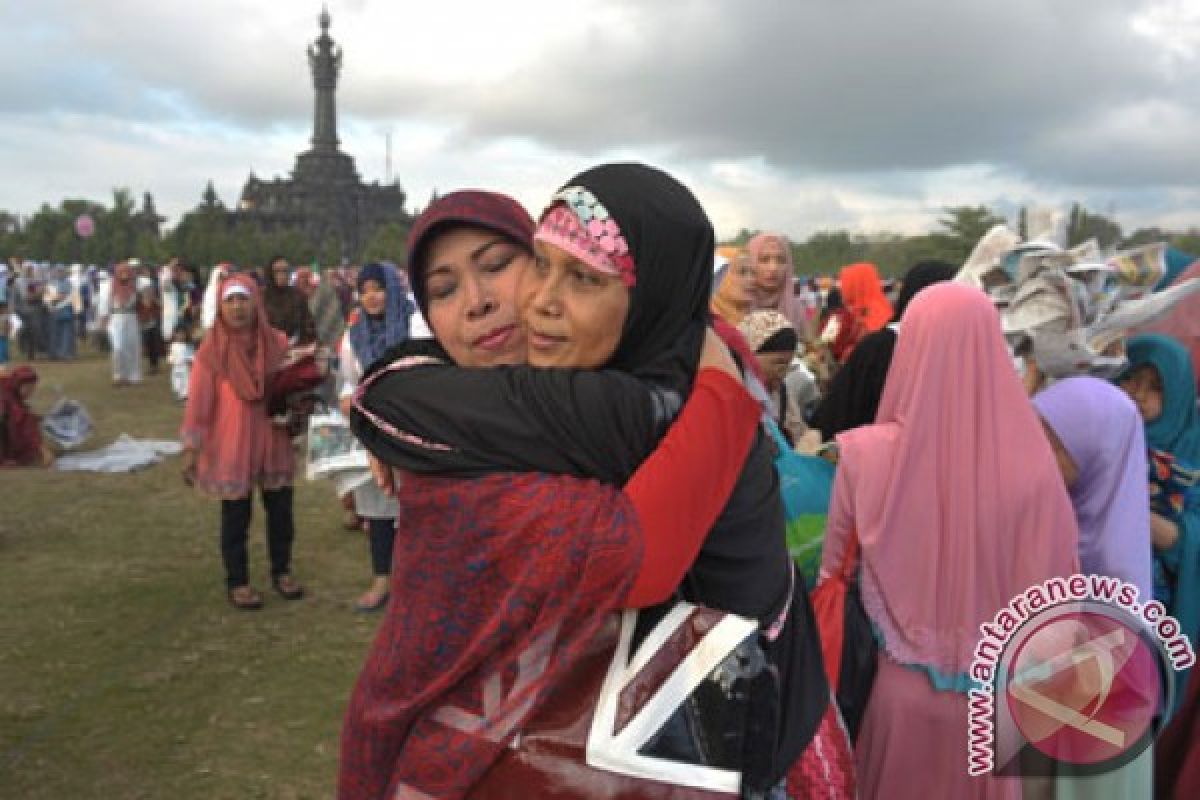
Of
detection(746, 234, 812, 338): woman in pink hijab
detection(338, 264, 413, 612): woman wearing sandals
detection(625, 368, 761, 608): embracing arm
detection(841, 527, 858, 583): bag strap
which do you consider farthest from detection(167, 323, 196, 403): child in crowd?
detection(625, 368, 761, 608): embracing arm

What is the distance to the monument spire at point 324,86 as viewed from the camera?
3093 inches

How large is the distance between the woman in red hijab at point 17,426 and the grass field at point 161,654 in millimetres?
454

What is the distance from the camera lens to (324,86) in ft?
262

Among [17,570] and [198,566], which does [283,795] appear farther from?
[17,570]

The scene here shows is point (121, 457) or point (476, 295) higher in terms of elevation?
point (476, 295)

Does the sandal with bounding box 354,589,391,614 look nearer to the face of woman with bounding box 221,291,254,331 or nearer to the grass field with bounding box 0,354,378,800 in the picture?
the grass field with bounding box 0,354,378,800

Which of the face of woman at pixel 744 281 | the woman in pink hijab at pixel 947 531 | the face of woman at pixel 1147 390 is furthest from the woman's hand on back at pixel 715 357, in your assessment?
the face of woman at pixel 744 281

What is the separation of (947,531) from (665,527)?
119cm

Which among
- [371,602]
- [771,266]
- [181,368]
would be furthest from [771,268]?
[181,368]

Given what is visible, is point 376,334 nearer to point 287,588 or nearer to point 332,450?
point 332,450

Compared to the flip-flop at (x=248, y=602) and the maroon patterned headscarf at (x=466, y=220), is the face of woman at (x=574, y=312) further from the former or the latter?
the flip-flop at (x=248, y=602)

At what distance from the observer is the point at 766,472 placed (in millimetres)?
1411

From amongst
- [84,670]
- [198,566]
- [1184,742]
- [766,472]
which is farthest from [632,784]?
[198,566]

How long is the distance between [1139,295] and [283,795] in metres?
4.27
